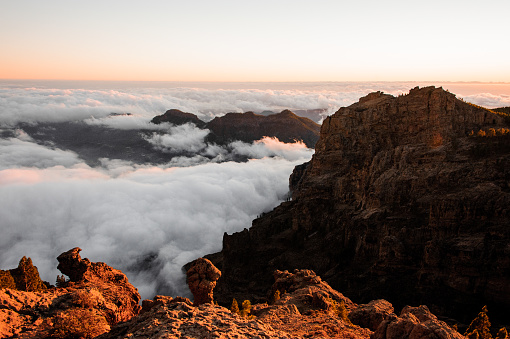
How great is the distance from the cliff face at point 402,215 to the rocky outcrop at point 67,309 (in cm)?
5091

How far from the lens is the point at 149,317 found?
19594mm

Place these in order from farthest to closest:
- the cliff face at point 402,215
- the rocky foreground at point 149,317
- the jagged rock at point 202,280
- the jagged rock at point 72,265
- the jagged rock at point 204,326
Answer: the cliff face at point 402,215, the jagged rock at point 72,265, the jagged rock at point 202,280, the rocky foreground at point 149,317, the jagged rock at point 204,326

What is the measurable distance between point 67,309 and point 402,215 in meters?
65.2

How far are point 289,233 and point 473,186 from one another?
50.8 m

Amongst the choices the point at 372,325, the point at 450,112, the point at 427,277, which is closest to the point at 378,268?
the point at 427,277

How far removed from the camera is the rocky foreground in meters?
18.4

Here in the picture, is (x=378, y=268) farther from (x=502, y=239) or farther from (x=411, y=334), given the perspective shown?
(x=411, y=334)

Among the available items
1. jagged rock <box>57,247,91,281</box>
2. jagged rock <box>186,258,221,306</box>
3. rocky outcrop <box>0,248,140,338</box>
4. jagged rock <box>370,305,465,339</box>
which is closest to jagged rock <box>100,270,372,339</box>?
rocky outcrop <box>0,248,140,338</box>

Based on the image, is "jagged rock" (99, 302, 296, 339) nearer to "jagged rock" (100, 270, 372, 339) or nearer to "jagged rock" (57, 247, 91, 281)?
"jagged rock" (100, 270, 372, 339)

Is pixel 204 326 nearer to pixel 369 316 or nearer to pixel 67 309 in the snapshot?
pixel 67 309

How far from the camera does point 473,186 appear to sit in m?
63.4

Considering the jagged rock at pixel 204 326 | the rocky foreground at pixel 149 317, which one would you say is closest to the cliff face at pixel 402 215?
Result: the rocky foreground at pixel 149 317

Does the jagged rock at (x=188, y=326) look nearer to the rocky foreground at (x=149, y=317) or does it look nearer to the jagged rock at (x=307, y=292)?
the rocky foreground at (x=149, y=317)

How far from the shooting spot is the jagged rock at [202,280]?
2938cm
